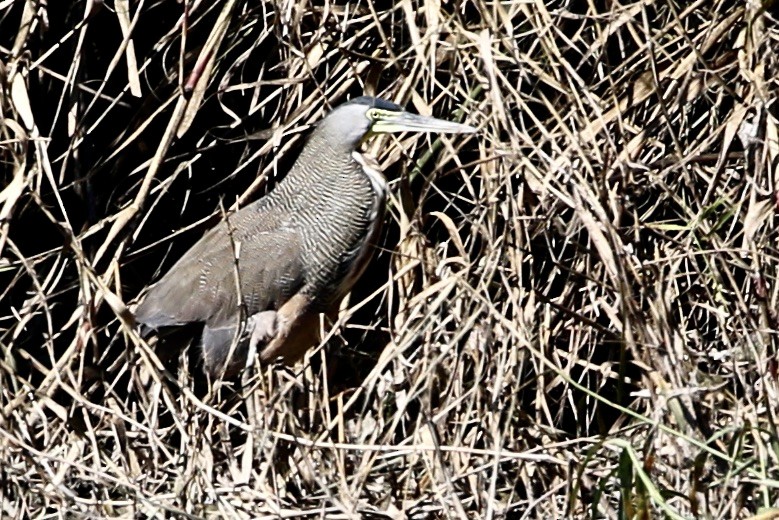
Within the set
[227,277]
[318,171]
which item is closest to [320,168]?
[318,171]

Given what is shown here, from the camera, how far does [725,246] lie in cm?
292

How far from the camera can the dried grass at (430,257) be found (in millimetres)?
2684

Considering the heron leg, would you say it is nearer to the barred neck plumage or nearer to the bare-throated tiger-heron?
the bare-throated tiger-heron

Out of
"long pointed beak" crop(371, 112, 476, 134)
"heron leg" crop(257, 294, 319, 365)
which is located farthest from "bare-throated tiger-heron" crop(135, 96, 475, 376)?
"long pointed beak" crop(371, 112, 476, 134)

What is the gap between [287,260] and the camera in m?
3.60

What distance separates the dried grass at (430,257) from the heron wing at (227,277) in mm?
119

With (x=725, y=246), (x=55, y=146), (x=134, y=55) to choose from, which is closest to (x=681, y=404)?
(x=725, y=246)

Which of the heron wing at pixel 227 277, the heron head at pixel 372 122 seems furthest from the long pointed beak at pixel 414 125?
the heron wing at pixel 227 277

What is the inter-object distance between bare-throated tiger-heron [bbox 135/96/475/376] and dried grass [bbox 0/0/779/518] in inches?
3.6

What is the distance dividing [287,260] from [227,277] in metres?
0.17

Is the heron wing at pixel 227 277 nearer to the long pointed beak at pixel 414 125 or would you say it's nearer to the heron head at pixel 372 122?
the heron head at pixel 372 122

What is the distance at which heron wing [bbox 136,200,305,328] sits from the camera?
3533mm

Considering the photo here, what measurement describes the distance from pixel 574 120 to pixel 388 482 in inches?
37.5

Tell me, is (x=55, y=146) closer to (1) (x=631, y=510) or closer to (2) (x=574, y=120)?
A: (2) (x=574, y=120)
